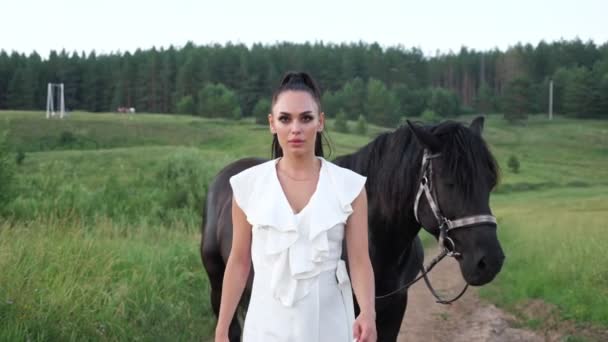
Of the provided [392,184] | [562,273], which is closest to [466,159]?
[392,184]

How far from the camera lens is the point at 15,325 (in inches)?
183

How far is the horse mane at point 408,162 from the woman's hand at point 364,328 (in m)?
1.23

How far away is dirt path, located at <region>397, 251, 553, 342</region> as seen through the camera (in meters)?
7.14

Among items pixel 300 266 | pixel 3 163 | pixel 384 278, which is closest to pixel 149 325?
pixel 384 278

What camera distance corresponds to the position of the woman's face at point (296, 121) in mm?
2469

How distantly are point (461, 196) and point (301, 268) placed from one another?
1.37 m

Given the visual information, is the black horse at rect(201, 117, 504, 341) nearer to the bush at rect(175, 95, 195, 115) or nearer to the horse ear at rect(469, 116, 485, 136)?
the horse ear at rect(469, 116, 485, 136)

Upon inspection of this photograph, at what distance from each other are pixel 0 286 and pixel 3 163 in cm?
832

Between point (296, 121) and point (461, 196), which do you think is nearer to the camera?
point (296, 121)

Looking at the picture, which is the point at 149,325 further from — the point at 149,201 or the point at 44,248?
the point at 149,201

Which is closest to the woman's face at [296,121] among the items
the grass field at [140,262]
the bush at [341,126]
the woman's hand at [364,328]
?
the woman's hand at [364,328]

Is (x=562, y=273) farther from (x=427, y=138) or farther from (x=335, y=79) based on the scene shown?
(x=335, y=79)

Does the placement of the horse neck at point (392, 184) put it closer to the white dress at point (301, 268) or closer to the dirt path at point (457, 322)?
the white dress at point (301, 268)

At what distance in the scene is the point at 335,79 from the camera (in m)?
97.4
